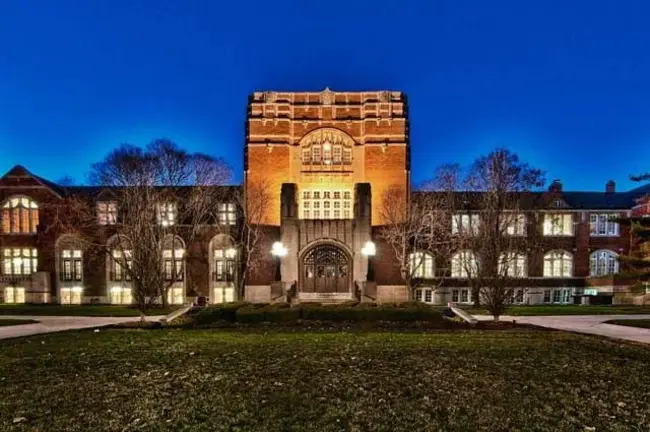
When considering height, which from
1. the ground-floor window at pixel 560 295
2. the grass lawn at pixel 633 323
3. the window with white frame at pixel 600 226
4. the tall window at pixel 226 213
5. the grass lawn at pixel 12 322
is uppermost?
the tall window at pixel 226 213

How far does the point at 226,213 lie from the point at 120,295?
37.5 feet

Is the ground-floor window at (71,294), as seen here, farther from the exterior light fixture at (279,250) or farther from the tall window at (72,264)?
the exterior light fixture at (279,250)

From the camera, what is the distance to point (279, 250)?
3244cm

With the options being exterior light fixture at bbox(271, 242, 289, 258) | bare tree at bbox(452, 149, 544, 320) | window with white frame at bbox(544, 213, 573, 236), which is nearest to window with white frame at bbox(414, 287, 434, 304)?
bare tree at bbox(452, 149, 544, 320)

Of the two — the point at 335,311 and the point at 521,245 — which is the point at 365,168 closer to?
the point at 521,245

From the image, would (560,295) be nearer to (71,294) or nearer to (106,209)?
(106,209)

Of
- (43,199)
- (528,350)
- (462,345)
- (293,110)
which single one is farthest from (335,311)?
(43,199)

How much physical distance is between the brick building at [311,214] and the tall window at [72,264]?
9cm

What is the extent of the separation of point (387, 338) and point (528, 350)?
430cm

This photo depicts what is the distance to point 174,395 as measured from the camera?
793cm

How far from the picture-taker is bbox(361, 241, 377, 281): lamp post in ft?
107

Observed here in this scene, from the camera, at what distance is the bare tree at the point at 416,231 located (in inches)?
1277

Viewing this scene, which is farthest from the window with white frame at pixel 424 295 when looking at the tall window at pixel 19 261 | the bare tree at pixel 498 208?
the tall window at pixel 19 261

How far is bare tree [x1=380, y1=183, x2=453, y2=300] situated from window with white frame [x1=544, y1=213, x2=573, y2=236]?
9728 mm
